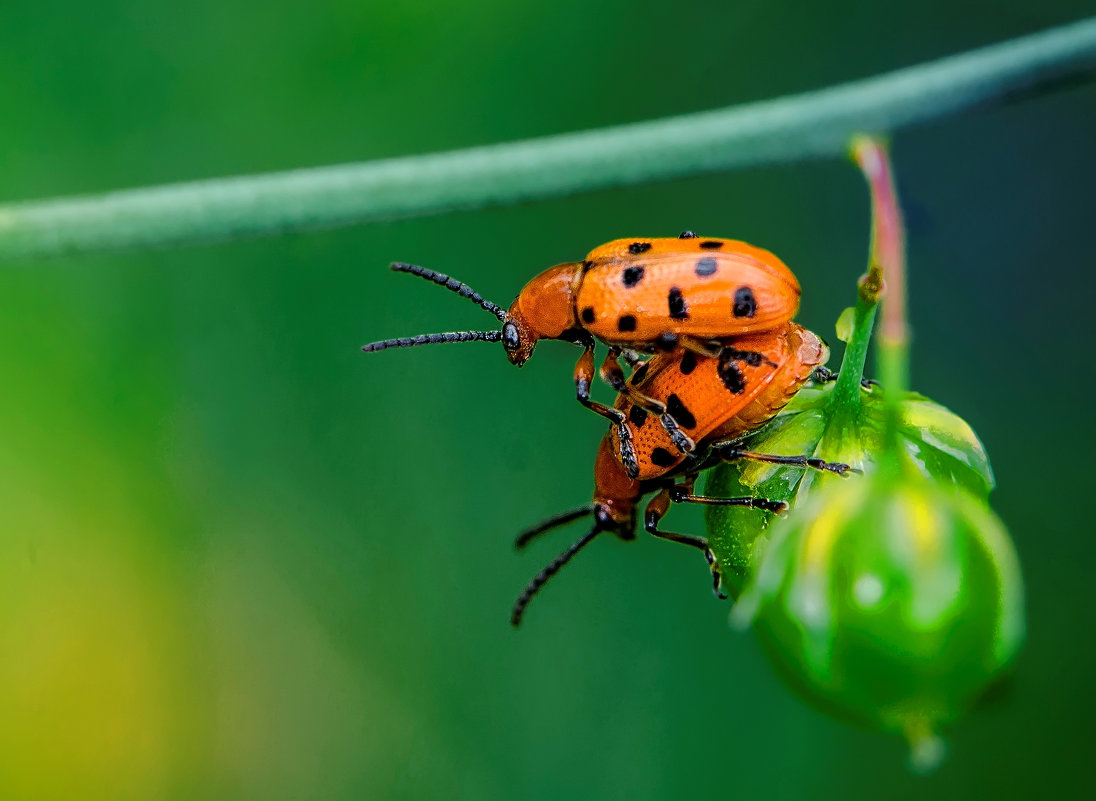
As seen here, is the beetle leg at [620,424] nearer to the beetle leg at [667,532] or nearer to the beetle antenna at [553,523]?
the beetle leg at [667,532]

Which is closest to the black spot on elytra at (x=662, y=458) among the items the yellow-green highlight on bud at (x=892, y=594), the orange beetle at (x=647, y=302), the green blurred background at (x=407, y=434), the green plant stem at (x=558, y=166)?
the orange beetle at (x=647, y=302)

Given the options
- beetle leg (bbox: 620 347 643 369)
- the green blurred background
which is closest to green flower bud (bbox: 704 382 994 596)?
beetle leg (bbox: 620 347 643 369)

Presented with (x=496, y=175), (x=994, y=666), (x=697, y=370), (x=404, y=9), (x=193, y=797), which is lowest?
(x=193, y=797)

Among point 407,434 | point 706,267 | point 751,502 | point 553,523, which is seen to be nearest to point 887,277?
point 751,502

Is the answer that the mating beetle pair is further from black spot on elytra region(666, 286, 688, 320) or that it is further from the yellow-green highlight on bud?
the yellow-green highlight on bud

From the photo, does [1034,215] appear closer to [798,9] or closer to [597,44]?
[798,9]

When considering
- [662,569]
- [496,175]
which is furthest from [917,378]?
[496,175]

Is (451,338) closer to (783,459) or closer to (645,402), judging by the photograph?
(645,402)
